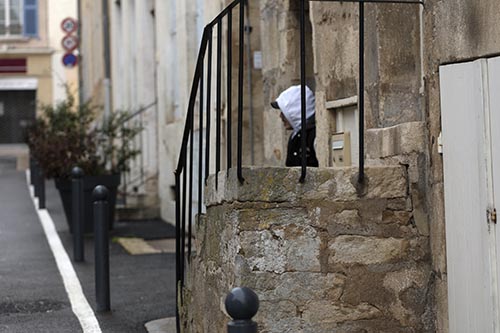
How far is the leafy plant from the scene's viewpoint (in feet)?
44.1

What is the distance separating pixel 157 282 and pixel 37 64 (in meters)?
30.3

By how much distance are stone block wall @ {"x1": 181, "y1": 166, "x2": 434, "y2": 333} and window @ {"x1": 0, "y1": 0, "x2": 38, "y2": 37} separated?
3425cm

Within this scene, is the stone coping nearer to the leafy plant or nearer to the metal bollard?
the metal bollard

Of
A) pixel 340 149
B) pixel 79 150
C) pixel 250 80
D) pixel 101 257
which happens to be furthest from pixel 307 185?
pixel 79 150

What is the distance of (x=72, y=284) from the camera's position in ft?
31.8

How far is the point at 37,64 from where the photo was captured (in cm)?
3897

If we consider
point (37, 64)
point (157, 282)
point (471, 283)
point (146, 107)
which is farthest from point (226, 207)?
point (37, 64)

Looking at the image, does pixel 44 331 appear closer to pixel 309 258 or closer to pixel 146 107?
pixel 309 258

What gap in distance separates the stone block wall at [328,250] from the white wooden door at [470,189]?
0.26 metres

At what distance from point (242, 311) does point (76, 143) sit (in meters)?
10.1

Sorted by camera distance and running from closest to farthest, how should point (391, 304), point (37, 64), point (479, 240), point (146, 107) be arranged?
1. point (479, 240)
2. point (391, 304)
3. point (146, 107)
4. point (37, 64)

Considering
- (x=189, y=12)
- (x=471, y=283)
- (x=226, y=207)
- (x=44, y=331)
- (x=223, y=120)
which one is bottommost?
(x=44, y=331)

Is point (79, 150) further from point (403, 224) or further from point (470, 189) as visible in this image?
point (470, 189)

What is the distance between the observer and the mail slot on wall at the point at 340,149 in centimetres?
775
